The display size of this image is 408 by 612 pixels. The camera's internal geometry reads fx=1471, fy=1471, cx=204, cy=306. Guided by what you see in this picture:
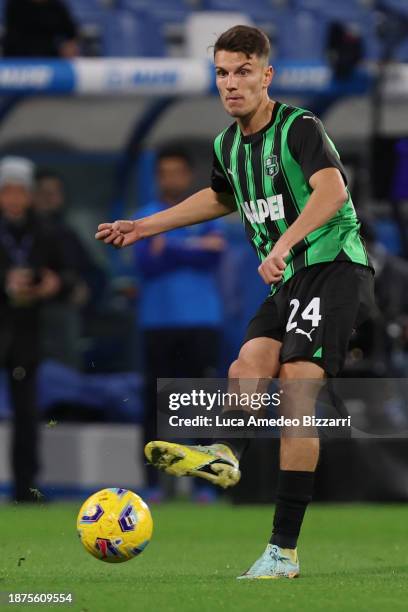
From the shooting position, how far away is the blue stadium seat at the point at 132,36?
13719 mm

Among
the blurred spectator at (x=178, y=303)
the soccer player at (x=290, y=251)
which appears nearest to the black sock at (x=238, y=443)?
the soccer player at (x=290, y=251)

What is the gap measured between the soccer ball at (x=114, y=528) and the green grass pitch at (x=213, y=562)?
0.39ft

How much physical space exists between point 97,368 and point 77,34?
2717 mm

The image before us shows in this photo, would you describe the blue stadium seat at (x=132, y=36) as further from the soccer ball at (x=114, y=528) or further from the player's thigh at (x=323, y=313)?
the soccer ball at (x=114, y=528)

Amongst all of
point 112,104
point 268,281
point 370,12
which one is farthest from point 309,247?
point 370,12

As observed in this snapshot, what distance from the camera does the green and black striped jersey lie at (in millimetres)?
5570

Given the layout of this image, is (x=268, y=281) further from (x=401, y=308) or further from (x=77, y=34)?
(x=77, y=34)

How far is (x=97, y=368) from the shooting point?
36.4 ft

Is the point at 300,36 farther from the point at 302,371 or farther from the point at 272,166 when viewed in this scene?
the point at 302,371

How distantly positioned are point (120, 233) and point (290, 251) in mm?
759

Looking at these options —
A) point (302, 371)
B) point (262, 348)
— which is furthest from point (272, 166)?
point (302, 371)

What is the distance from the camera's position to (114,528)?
546 centimetres

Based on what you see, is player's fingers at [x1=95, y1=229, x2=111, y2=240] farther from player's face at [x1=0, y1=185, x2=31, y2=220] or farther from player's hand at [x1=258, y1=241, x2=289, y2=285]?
player's face at [x1=0, y1=185, x2=31, y2=220]

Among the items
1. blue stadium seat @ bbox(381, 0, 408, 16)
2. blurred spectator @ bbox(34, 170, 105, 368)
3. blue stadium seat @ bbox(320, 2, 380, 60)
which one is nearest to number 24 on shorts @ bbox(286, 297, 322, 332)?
blurred spectator @ bbox(34, 170, 105, 368)
